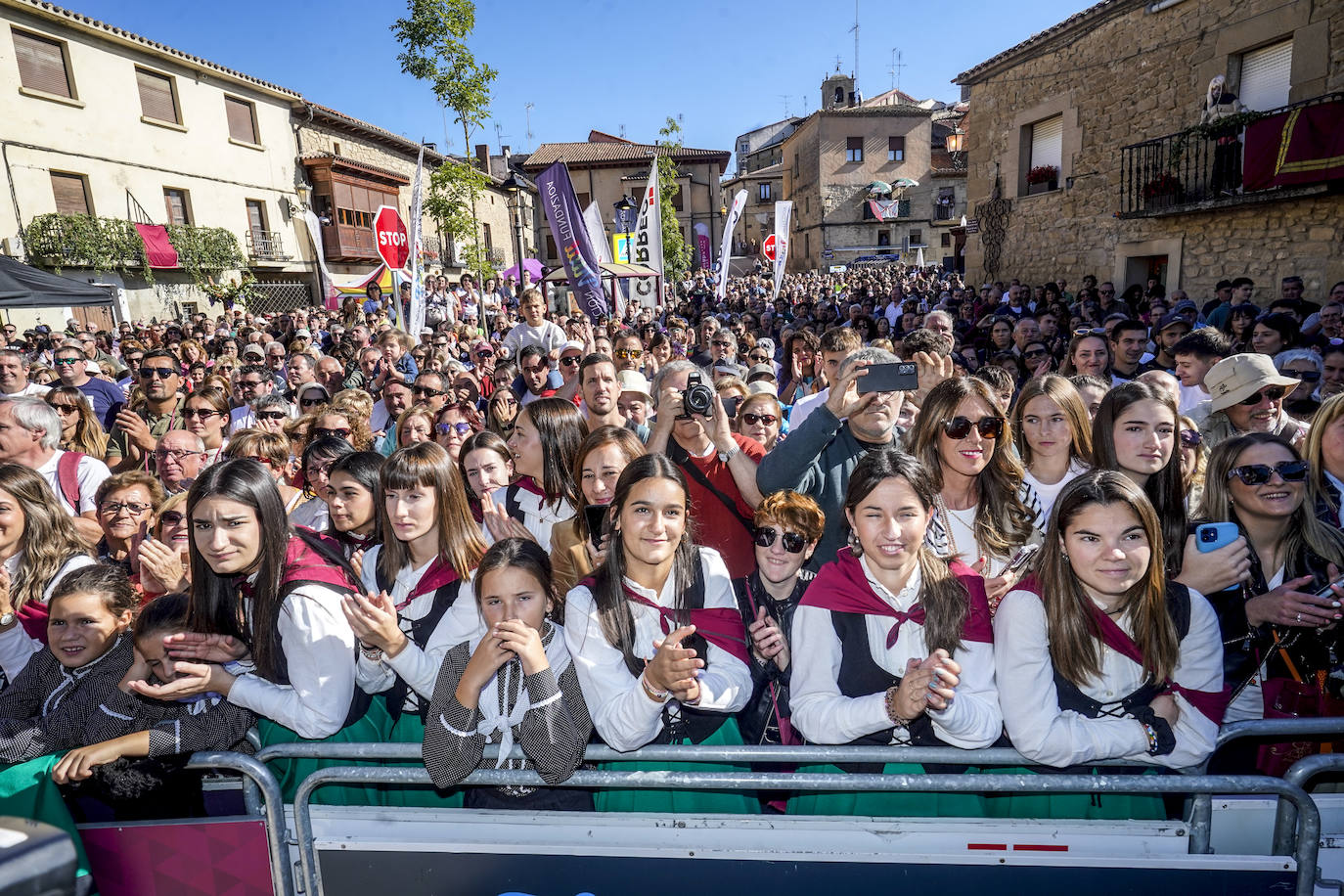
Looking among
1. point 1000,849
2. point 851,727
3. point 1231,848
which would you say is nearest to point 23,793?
point 851,727

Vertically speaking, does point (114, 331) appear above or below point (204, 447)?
above

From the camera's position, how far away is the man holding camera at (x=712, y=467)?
338 centimetres

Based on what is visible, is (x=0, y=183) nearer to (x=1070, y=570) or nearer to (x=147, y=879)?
(x=147, y=879)

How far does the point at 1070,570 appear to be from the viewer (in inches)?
89.3

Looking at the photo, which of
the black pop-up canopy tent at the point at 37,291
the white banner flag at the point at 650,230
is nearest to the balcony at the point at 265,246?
the black pop-up canopy tent at the point at 37,291

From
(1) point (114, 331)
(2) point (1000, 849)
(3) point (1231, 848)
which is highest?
(1) point (114, 331)

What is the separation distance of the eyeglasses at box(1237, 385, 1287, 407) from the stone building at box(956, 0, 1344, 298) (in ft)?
25.2

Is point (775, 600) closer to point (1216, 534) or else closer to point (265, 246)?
point (1216, 534)

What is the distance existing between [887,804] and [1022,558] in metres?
1.22

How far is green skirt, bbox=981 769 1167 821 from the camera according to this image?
87.7 inches

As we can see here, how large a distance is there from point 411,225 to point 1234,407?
31.4 ft

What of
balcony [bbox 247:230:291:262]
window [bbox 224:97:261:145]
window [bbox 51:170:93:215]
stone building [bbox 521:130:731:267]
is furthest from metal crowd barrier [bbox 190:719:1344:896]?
stone building [bbox 521:130:731:267]

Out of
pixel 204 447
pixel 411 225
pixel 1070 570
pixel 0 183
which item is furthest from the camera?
pixel 0 183

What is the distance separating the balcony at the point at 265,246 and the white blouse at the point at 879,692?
2597 centimetres
